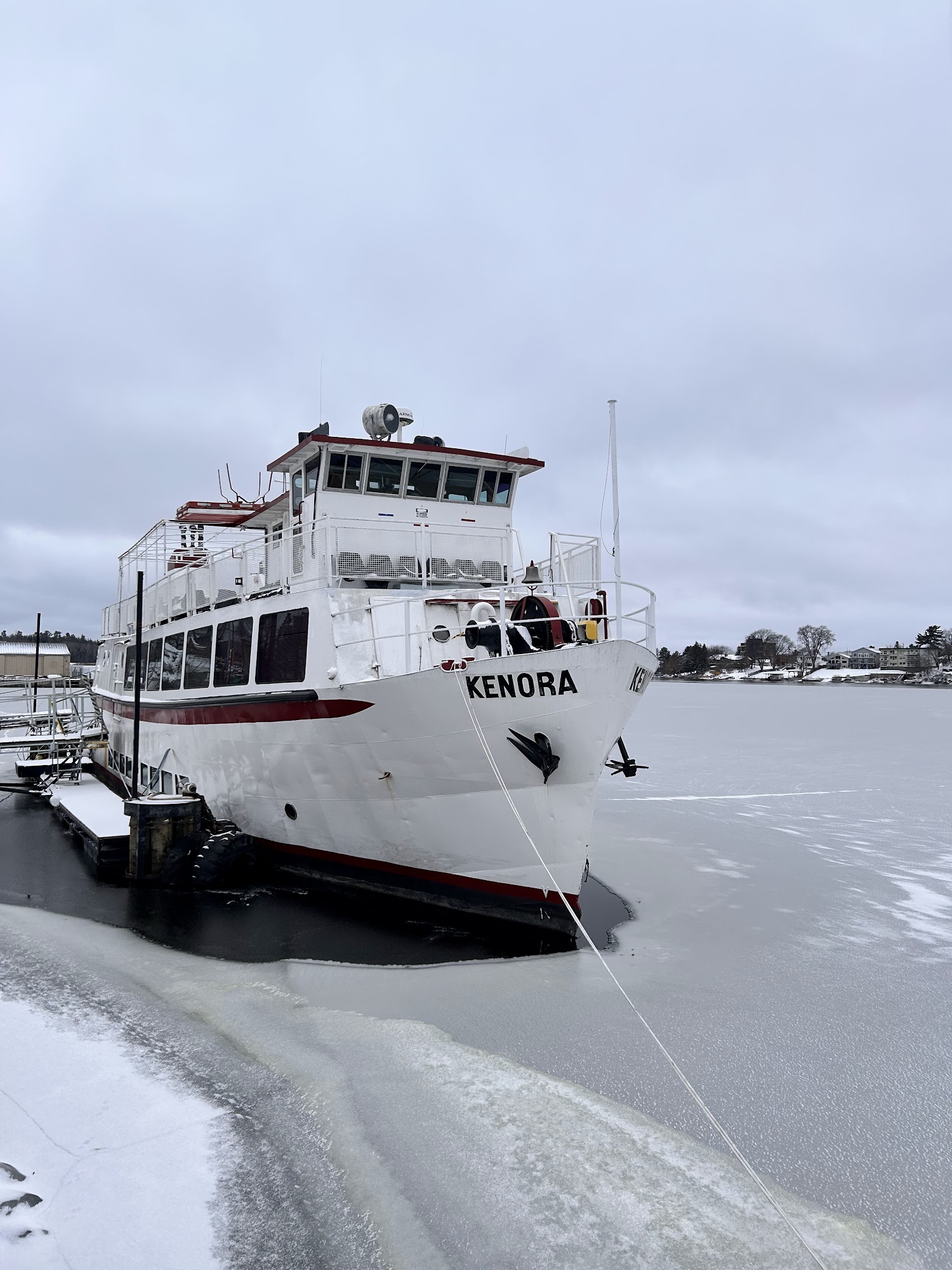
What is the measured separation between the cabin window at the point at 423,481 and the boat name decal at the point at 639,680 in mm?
5093

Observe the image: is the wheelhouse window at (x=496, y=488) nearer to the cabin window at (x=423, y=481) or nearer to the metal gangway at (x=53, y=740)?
the cabin window at (x=423, y=481)

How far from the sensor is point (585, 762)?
29.3 feet

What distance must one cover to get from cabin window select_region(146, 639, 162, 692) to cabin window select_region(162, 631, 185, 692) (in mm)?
327

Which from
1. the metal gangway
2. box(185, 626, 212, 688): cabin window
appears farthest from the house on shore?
box(185, 626, 212, 688): cabin window

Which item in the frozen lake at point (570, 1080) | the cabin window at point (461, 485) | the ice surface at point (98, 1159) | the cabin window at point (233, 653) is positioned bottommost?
the frozen lake at point (570, 1080)

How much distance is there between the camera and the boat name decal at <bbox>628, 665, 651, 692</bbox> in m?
9.11

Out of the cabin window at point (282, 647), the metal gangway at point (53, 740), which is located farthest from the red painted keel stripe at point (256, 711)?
the metal gangway at point (53, 740)

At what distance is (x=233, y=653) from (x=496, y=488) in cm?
514

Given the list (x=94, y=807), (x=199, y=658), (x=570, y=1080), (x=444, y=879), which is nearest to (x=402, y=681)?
(x=444, y=879)

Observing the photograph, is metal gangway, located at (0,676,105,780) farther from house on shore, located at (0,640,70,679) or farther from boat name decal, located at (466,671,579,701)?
house on shore, located at (0,640,70,679)

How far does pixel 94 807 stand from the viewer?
1652 cm

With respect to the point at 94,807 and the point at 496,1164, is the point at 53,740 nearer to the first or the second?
the point at 94,807

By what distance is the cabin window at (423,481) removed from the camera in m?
12.9

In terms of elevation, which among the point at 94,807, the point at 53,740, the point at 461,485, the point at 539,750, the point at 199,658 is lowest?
the point at 94,807
